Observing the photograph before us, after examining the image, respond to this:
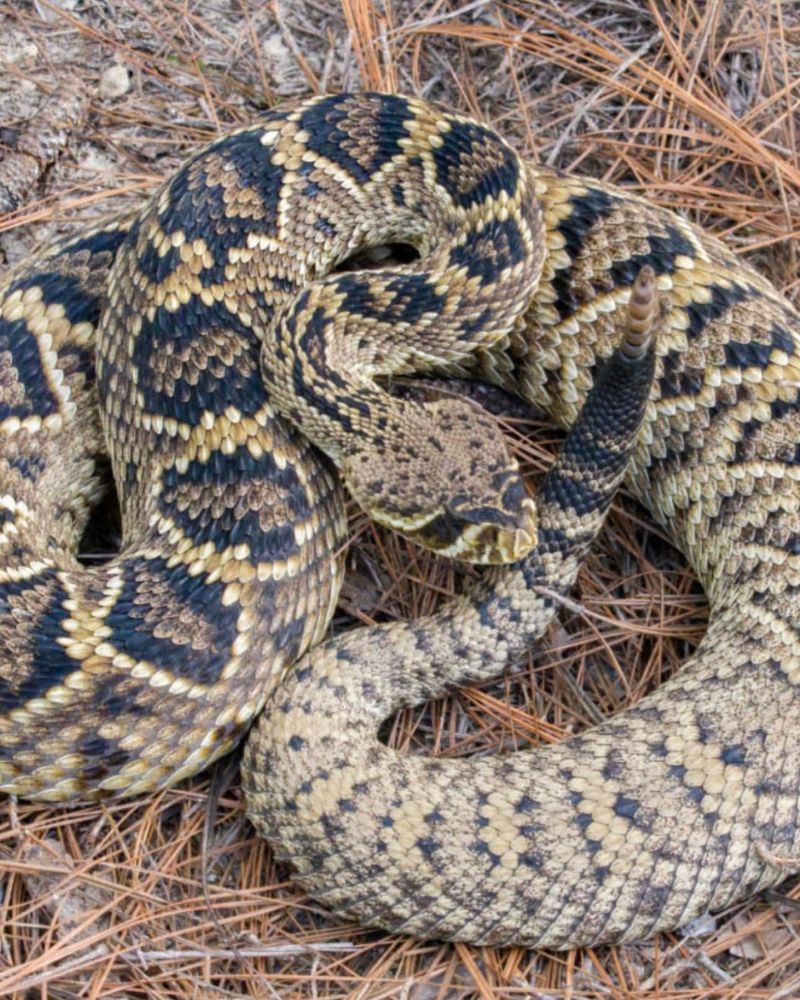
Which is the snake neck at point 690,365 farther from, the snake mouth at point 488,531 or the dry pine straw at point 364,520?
the snake mouth at point 488,531

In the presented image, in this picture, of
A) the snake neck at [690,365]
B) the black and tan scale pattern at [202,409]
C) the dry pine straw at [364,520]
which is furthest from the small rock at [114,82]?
the snake neck at [690,365]

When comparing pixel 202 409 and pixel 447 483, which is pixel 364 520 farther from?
pixel 202 409

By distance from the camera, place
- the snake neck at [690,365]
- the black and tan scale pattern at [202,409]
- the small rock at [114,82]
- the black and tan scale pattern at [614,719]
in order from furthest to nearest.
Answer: the small rock at [114,82] → the snake neck at [690,365] → the black and tan scale pattern at [202,409] → the black and tan scale pattern at [614,719]

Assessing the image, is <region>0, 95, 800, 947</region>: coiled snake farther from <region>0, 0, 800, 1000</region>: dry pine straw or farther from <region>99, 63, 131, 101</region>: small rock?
<region>99, 63, 131, 101</region>: small rock

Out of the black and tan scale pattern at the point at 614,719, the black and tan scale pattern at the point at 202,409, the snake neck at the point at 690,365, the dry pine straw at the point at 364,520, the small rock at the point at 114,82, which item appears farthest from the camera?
the small rock at the point at 114,82

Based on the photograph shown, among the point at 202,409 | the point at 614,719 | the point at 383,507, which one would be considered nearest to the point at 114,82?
the point at 202,409

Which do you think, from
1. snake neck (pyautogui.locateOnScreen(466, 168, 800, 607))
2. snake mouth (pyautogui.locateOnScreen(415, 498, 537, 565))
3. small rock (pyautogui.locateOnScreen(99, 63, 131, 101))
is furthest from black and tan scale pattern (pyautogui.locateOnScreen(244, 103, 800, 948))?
small rock (pyautogui.locateOnScreen(99, 63, 131, 101))

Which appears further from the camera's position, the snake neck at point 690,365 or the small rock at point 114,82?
the small rock at point 114,82

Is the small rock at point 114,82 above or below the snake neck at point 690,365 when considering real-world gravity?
above
